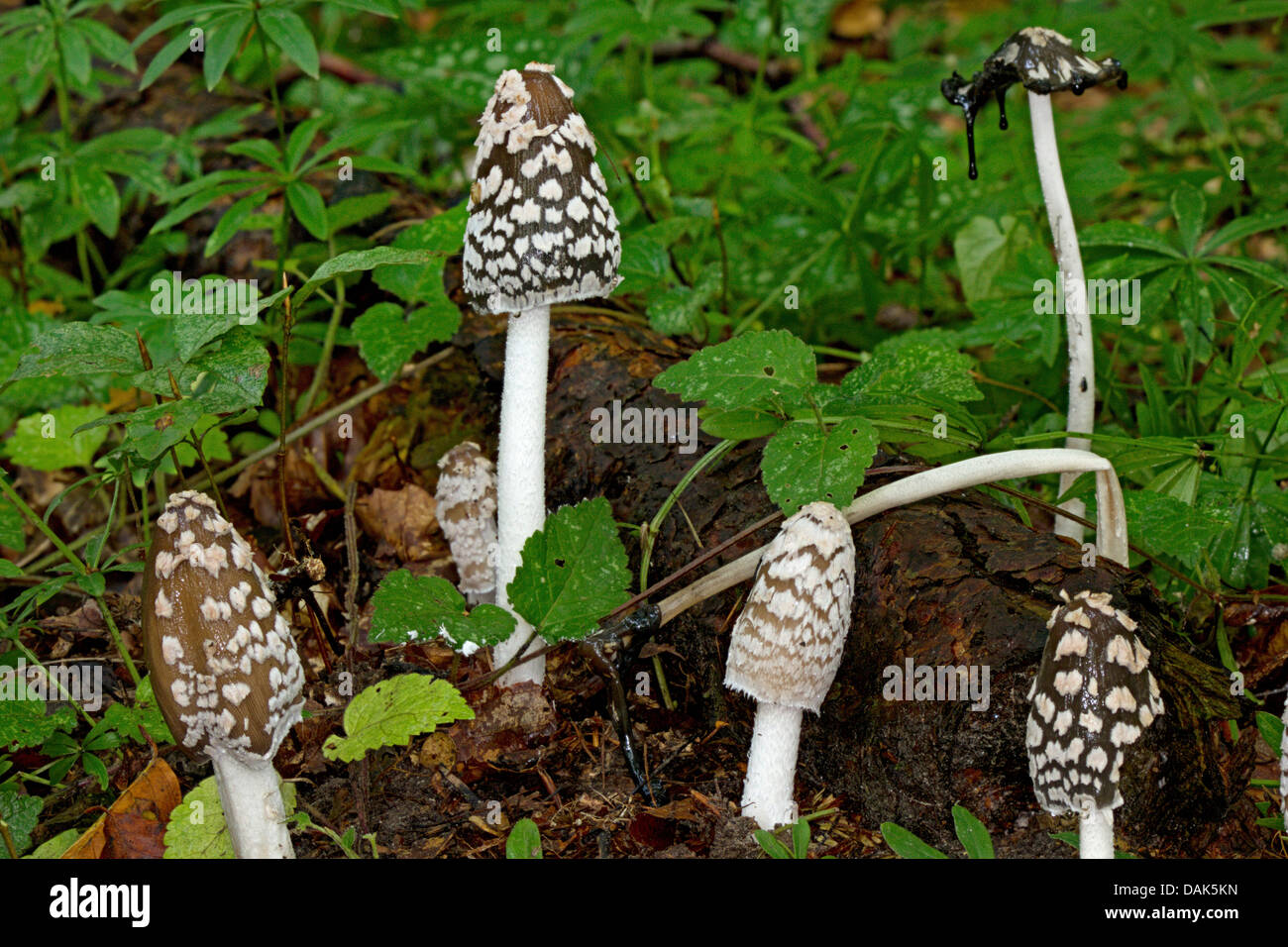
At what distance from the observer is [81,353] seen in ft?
9.77

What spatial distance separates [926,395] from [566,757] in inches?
63.5

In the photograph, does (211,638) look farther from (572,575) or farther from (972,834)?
Result: (972,834)

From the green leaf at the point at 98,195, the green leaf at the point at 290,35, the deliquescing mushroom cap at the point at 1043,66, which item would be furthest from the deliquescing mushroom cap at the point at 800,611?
the green leaf at the point at 98,195

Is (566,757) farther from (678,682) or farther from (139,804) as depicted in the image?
(139,804)

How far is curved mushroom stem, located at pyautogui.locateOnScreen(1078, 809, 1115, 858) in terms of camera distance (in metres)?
2.64

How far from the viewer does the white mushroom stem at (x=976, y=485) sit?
324 centimetres

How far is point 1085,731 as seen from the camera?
2529 mm

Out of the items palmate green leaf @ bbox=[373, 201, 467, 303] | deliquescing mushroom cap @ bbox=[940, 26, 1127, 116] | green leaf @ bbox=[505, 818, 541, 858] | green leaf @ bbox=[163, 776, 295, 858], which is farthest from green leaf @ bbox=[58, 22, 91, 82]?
green leaf @ bbox=[505, 818, 541, 858]

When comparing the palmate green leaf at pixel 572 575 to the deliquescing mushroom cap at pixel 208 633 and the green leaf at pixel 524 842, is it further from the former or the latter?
the deliquescing mushroom cap at pixel 208 633

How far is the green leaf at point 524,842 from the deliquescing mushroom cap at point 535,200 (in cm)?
146

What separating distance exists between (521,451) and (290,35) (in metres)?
1.99

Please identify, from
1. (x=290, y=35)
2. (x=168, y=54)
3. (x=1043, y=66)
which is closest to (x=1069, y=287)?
(x=1043, y=66)

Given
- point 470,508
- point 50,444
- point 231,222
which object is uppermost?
point 231,222
